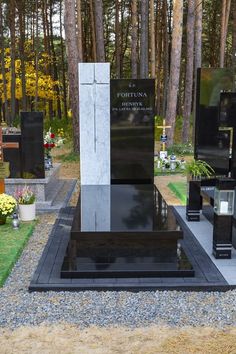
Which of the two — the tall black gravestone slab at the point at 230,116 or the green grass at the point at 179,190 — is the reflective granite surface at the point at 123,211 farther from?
the green grass at the point at 179,190

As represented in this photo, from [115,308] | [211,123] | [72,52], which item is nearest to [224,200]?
[115,308]

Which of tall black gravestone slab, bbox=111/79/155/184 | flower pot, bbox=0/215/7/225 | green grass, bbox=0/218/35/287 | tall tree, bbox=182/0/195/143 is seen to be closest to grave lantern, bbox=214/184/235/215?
green grass, bbox=0/218/35/287

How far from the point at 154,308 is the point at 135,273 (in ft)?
2.77

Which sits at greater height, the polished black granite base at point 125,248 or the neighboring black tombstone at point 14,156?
the neighboring black tombstone at point 14,156

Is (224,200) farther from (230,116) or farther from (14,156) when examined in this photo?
(14,156)

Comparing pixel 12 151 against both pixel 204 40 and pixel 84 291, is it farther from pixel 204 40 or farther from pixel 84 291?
pixel 204 40

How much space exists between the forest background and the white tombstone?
16.3ft

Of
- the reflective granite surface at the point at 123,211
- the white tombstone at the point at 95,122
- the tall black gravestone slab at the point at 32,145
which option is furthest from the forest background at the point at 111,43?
the reflective granite surface at the point at 123,211

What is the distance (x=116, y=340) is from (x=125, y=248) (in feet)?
6.69

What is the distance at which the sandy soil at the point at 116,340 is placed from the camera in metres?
4.29

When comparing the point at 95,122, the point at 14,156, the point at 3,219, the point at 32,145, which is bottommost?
the point at 3,219

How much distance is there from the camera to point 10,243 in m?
7.46

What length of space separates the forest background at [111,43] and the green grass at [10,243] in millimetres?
8528

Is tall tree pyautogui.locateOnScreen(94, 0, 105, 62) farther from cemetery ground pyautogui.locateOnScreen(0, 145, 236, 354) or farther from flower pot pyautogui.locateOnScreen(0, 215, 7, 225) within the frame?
cemetery ground pyautogui.locateOnScreen(0, 145, 236, 354)
